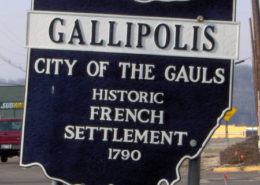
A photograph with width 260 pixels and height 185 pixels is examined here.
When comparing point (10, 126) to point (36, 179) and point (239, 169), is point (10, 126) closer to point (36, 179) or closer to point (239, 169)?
point (36, 179)

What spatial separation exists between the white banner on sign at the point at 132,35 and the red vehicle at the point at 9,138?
18427 mm

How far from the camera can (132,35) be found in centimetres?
244

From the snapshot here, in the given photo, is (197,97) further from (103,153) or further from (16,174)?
(16,174)

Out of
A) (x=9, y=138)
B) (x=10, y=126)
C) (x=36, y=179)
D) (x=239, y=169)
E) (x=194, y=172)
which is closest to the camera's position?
(x=194, y=172)

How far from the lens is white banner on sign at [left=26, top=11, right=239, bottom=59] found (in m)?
2.44

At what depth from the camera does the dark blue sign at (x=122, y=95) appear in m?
2.41

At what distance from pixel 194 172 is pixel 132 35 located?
57 centimetres

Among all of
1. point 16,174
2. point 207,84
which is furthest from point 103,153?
point 16,174

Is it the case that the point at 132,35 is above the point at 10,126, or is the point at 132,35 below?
below

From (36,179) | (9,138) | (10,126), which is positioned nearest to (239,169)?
(36,179)

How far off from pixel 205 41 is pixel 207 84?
17cm

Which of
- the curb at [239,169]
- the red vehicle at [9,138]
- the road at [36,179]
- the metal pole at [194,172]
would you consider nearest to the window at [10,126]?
the red vehicle at [9,138]

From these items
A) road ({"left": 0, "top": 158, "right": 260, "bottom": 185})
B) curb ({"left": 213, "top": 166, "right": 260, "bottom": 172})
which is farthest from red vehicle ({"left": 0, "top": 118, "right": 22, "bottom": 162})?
curb ({"left": 213, "top": 166, "right": 260, "bottom": 172})

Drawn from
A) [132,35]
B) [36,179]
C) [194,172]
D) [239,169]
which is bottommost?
[36,179]
